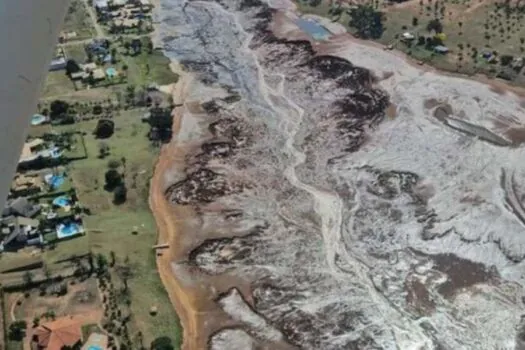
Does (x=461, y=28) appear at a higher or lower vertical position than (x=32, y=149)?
higher

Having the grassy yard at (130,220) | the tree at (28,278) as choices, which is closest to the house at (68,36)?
the grassy yard at (130,220)

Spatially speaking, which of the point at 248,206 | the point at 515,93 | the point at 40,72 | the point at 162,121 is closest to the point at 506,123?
the point at 515,93

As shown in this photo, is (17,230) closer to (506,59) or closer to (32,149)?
(32,149)

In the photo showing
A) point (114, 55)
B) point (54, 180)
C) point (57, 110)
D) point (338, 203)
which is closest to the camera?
point (338, 203)

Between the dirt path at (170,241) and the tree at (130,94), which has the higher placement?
the tree at (130,94)

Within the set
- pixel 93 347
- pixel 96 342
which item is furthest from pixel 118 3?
pixel 93 347

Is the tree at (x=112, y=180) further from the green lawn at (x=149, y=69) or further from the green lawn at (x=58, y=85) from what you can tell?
the green lawn at (x=58, y=85)

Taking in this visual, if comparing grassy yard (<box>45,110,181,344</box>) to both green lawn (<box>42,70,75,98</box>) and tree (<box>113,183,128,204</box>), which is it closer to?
tree (<box>113,183,128,204</box>)
